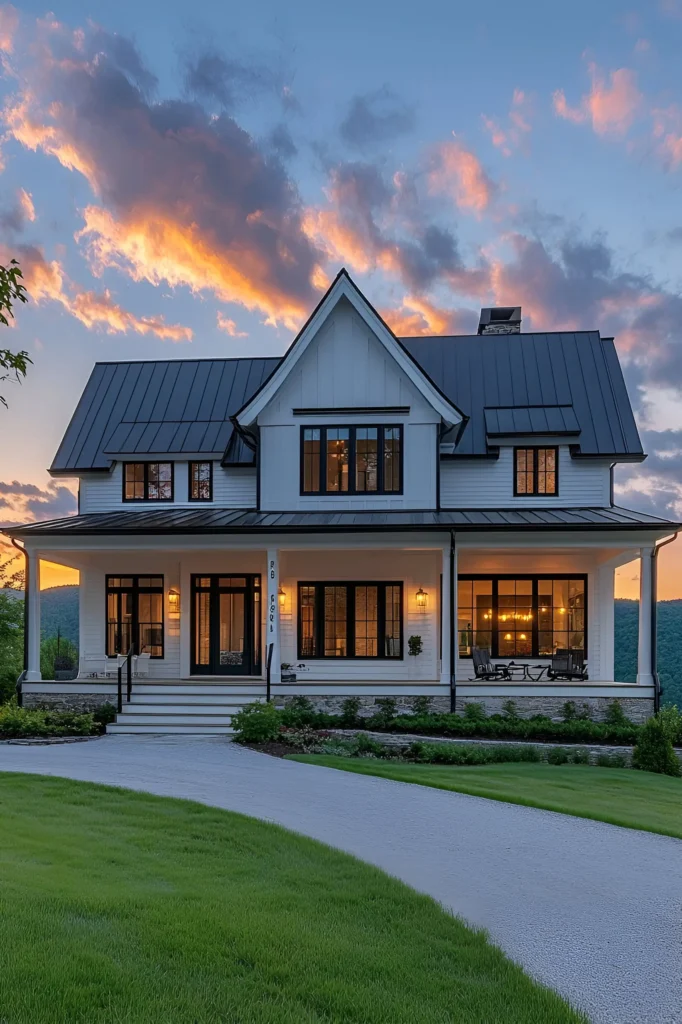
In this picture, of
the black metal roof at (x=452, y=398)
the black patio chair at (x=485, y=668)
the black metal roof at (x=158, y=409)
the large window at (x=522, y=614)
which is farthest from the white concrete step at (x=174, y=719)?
the black metal roof at (x=158, y=409)

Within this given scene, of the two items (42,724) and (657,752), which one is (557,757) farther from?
(42,724)

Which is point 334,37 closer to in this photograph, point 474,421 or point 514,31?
point 514,31

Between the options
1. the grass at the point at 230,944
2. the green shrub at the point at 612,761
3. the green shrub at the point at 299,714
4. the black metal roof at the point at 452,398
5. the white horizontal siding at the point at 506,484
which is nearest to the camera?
the grass at the point at 230,944

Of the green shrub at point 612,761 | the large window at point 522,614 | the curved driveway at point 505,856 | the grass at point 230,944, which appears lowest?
the green shrub at point 612,761

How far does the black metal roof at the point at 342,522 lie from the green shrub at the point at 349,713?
3.57 metres

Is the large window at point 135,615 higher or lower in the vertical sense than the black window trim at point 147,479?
lower

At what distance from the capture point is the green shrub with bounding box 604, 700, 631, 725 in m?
14.6

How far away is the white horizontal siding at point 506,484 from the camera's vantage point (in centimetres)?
1816

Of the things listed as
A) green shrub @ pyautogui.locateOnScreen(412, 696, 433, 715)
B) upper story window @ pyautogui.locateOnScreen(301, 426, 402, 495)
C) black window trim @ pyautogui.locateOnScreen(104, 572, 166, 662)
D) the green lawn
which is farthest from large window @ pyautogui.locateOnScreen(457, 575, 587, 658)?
black window trim @ pyautogui.locateOnScreen(104, 572, 166, 662)

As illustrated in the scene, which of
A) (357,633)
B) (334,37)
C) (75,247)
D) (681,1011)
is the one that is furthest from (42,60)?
(681,1011)

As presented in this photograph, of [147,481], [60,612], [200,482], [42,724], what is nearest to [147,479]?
[147,481]

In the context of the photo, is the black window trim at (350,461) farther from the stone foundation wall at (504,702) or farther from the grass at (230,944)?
the grass at (230,944)

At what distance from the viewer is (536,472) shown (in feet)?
60.4

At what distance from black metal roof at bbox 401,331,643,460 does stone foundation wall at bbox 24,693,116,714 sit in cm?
1008
